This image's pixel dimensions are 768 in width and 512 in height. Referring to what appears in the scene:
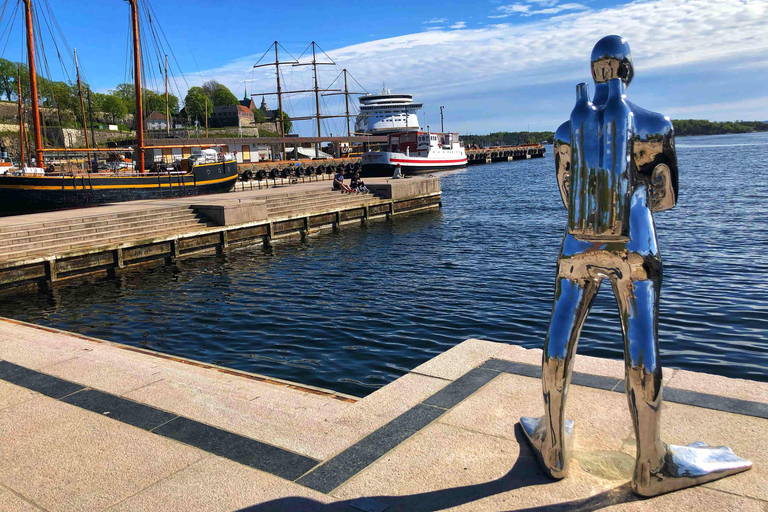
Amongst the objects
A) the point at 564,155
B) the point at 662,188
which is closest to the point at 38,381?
the point at 564,155

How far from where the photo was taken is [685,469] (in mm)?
3754

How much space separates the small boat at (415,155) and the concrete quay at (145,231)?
32.9m

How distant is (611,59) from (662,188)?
85 centimetres

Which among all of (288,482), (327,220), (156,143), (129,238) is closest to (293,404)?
(288,482)

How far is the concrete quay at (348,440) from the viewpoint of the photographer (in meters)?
3.78

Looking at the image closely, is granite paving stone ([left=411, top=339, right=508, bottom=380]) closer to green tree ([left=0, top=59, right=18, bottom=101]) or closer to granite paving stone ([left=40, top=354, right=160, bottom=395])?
granite paving stone ([left=40, top=354, right=160, bottom=395])

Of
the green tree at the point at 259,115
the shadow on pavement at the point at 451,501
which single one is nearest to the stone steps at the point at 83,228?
the shadow on pavement at the point at 451,501

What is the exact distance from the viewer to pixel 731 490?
12.1 feet

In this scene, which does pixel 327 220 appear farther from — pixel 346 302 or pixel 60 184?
pixel 346 302

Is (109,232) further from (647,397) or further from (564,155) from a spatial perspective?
(647,397)

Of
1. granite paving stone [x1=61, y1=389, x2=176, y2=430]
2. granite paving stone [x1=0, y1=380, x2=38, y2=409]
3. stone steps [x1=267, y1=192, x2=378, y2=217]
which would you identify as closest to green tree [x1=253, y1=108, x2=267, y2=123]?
stone steps [x1=267, y1=192, x2=378, y2=217]

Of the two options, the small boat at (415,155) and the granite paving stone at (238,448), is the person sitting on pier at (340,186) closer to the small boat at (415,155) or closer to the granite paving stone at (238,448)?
the granite paving stone at (238,448)

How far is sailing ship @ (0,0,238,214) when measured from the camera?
2492 cm

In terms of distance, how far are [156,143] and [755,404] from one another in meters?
48.1
